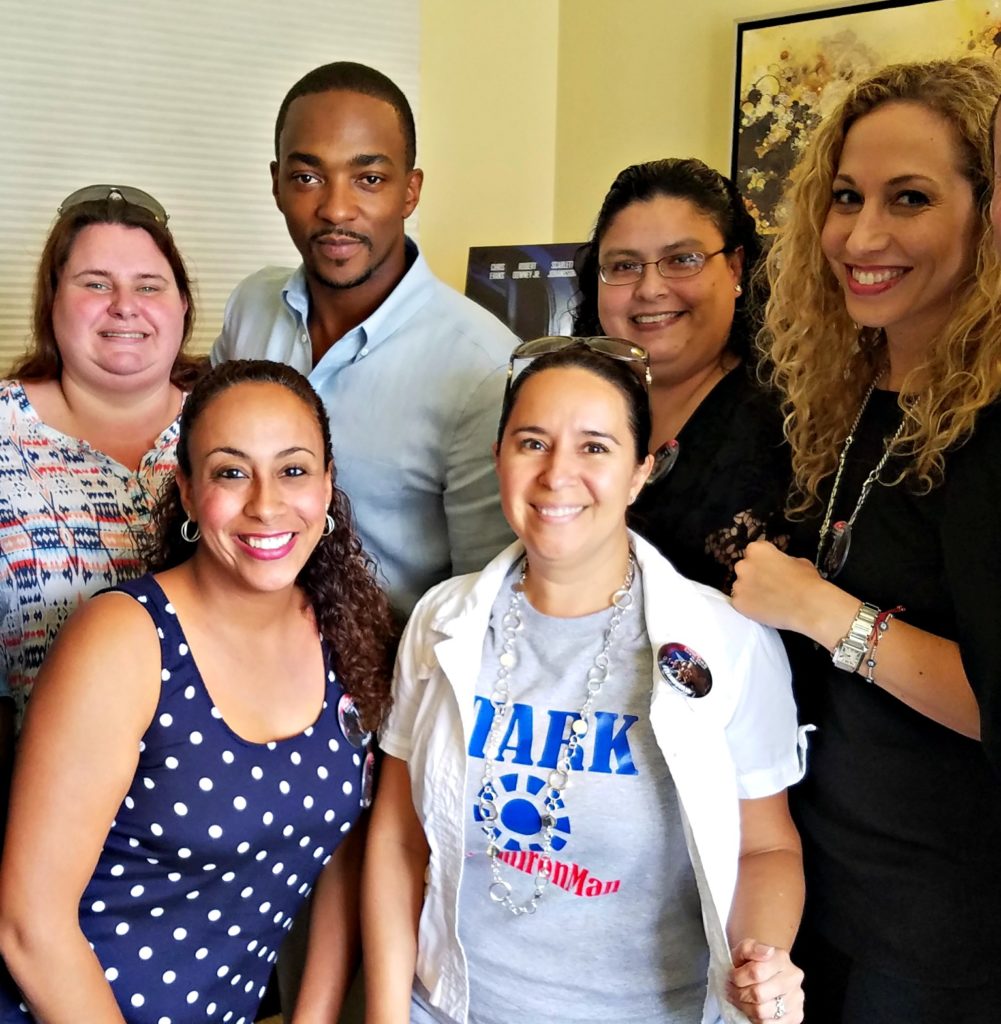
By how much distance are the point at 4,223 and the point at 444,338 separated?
2090mm

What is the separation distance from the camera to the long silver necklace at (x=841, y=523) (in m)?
1.51

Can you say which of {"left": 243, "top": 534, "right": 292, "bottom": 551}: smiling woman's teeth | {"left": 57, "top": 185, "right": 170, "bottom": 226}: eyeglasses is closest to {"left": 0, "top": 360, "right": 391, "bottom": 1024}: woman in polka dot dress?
{"left": 243, "top": 534, "right": 292, "bottom": 551}: smiling woman's teeth

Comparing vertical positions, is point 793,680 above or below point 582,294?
below

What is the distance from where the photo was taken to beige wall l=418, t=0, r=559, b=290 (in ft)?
13.3

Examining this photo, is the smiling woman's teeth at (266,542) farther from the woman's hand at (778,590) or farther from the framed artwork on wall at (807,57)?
the framed artwork on wall at (807,57)

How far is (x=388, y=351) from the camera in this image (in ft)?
6.51

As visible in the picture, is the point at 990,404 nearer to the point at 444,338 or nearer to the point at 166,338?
the point at 444,338

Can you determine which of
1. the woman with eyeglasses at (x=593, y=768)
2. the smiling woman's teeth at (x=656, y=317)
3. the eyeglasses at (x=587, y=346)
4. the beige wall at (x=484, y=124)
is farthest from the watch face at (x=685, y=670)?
the beige wall at (x=484, y=124)

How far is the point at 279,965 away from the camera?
6.60ft

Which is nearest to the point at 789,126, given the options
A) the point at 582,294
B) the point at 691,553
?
the point at 582,294

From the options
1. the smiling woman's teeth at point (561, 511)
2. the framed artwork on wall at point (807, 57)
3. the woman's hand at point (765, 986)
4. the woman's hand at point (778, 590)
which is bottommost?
the woman's hand at point (765, 986)

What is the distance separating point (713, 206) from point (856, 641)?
2.84 feet

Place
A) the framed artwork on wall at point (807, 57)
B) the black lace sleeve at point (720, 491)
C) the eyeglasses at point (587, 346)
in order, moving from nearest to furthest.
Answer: the eyeglasses at point (587, 346) → the black lace sleeve at point (720, 491) → the framed artwork on wall at point (807, 57)

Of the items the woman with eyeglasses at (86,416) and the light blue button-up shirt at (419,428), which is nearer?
the woman with eyeglasses at (86,416)
